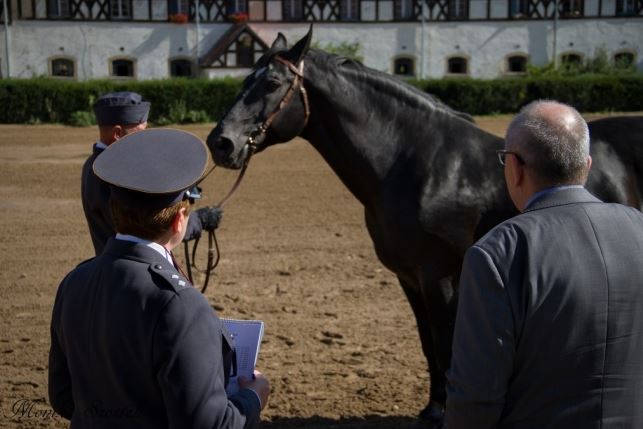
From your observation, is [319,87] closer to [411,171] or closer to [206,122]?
[411,171]

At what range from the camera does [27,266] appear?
8.29 meters

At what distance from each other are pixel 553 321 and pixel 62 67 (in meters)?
35.5

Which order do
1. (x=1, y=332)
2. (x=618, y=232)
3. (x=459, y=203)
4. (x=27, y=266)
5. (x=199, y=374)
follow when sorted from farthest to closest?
(x=27, y=266) < (x=1, y=332) < (x=459, y=203) < (x=618, y=232) < (x=199, y=374)

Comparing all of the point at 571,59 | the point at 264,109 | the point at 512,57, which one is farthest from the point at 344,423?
the point at 571,59

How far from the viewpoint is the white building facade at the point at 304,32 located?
3450 centimetres

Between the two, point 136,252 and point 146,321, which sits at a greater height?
point 136,252

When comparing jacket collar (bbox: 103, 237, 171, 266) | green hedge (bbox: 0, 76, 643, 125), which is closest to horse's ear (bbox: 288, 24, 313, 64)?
jacket collar (bbox: 103, 237, 171, 266)

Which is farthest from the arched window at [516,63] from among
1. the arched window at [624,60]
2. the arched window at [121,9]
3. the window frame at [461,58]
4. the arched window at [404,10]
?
the arched window at [121,9]

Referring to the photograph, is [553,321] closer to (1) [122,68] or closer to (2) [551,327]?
(2) [551,327]

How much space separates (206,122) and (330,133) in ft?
74.7

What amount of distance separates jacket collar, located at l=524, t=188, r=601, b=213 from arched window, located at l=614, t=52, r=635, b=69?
120 ft

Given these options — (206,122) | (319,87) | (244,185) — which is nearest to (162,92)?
(206,122)

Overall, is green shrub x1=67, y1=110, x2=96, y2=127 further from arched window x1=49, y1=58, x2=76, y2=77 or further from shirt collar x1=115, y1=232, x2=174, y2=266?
shirt collar x1=115, y1=232, x2=174, y2=266

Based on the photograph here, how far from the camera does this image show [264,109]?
4.62 meters
